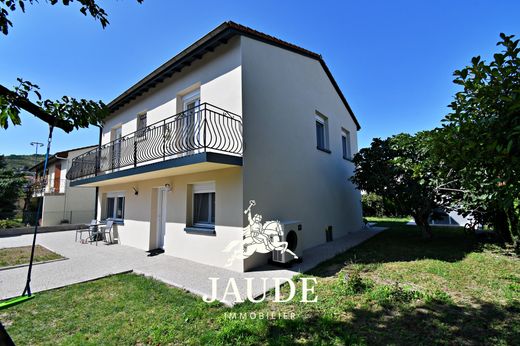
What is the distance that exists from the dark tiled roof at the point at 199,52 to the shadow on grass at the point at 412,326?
7.26 meters

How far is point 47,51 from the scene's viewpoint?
3.34m

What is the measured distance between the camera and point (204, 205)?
7.79 meters

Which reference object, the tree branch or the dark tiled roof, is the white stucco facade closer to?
the dark tiled roof

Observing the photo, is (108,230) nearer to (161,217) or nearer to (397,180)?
(161,217)

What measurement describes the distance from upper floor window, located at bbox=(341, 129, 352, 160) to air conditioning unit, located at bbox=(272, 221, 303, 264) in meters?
7.94

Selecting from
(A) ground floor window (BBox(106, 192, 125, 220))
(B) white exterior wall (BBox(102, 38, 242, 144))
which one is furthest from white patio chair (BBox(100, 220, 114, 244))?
(B) white exterior wall (BBox(102, 38, 242, 144))

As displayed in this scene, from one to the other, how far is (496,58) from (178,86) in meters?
8.69

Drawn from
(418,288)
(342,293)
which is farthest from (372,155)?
(342,293)

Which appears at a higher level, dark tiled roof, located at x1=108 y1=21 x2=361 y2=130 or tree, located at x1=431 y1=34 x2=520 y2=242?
dark tiled roof, located at x1=108 y1=21 x2=361 y2=130

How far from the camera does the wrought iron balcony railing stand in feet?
21.8

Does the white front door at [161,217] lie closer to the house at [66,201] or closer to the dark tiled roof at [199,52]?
the dark tiled roof at [199,52]

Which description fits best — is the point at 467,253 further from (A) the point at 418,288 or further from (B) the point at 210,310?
(B) the point at 210,310

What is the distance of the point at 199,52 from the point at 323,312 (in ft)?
25.8

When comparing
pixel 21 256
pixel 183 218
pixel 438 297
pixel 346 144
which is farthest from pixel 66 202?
pixel 438 297
